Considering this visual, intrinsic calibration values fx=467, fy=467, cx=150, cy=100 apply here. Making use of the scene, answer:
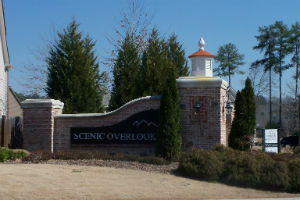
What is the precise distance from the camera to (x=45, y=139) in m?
17.9

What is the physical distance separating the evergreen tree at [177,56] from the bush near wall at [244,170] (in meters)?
13.8

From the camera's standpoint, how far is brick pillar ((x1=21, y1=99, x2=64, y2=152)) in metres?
17.8

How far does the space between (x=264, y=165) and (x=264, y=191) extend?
2.61 ft

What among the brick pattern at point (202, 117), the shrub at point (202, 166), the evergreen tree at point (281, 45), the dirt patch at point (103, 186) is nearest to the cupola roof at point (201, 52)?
the brick pattern at point (202, 117)

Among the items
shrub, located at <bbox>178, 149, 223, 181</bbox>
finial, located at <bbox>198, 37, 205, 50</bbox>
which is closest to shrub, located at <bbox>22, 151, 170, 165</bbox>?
shrub, located at <bbox>178, 149, 223, 181</bbox>

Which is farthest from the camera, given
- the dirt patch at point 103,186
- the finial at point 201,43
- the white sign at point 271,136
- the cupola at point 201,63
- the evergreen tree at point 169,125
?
the white sign at point 271,136

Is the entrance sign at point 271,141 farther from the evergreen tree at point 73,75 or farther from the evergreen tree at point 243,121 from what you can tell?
the evergreen tree at point 73,75

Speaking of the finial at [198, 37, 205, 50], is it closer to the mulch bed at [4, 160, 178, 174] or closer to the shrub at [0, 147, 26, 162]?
the mulch bed at [4, 160, 178, 174]

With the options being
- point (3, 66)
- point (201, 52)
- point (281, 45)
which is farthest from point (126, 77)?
point (281, 45)

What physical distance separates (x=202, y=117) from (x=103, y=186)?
20.2ft

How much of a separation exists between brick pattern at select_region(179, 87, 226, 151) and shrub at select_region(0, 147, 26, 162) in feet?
18.6

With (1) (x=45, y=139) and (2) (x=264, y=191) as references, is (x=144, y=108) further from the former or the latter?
(2) (x=264, y=191)

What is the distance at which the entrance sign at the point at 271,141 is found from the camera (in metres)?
19.4

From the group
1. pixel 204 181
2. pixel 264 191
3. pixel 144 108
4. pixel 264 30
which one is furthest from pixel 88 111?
pixel 264 30
